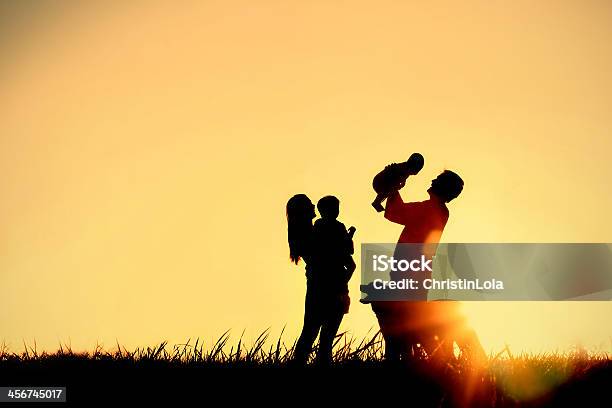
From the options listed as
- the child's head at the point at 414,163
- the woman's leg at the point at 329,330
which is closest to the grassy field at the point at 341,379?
the woman's leg at the point at 329,330

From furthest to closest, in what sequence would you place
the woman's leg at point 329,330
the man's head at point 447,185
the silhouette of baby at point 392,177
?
the woman's leg at point 329,330 < the silhouette of baby at point 392,177 < the man's head at point 447,185

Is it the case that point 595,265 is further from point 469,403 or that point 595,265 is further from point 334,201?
point 469,403

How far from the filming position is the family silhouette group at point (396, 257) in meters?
7.43

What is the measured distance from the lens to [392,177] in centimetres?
787

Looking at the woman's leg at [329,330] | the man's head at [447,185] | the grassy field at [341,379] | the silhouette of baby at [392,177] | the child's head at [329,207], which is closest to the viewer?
the grassy field at [341,379]

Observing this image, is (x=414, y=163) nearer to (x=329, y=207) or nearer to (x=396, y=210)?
(x=396, y=210)

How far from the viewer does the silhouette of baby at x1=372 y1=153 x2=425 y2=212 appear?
7.86m

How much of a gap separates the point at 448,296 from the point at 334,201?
137cm

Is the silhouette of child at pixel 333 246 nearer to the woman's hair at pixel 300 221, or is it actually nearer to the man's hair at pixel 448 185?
the woman's hair at pixel 300 221

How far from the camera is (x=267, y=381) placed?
6.77 meters

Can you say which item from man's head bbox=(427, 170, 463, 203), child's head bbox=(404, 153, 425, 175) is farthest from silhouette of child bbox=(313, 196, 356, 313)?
man's head bbox=(427, 170, 463, 203)

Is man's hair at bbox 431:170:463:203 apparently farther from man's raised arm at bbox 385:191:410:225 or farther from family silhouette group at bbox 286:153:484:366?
man's raised arm at bbox 385:191:410:225

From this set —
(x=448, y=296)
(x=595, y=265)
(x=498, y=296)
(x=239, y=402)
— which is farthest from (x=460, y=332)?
(x=595, y=265)

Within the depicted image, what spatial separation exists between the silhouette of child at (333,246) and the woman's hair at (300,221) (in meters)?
0.12
